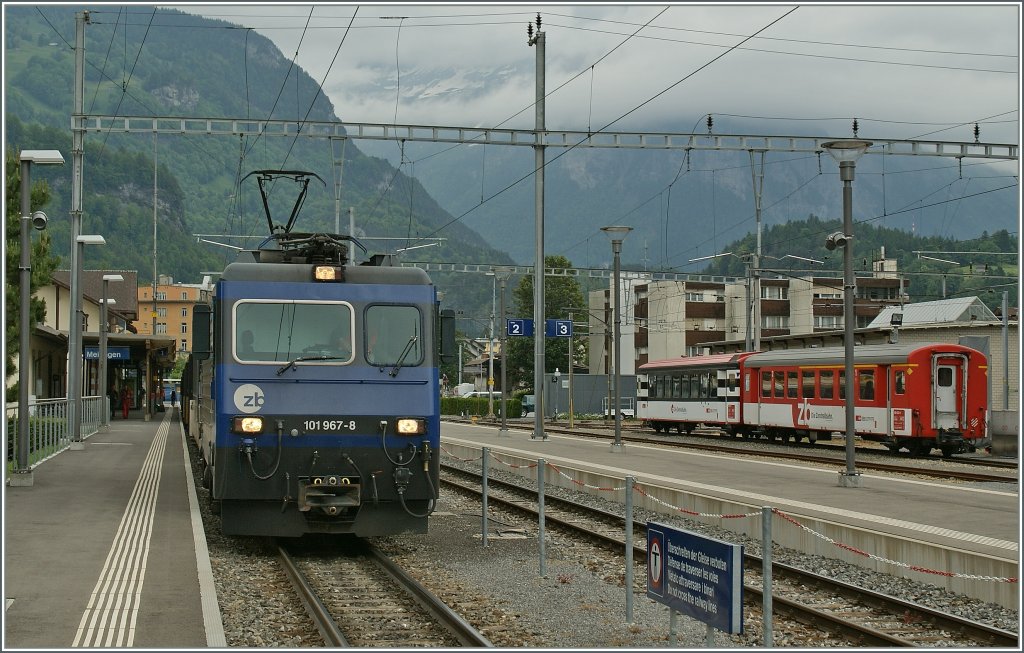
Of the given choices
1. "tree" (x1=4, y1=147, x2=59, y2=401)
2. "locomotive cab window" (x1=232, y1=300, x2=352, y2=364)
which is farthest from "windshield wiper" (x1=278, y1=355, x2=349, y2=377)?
"tree" (x1=4, y1=147, x2=59, y2=401)

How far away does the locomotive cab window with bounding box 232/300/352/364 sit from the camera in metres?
13.0

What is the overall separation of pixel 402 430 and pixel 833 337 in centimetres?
2681

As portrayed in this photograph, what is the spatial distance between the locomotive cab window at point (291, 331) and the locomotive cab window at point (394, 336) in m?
0.25

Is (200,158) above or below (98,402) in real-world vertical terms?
above

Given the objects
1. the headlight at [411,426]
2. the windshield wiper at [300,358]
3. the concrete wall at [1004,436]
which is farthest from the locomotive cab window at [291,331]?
the concrete wall at [1004,436]

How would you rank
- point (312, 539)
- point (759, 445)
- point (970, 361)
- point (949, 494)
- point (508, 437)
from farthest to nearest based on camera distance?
point (508, 437) < point (759, 445) < point (970, 361) < point (949, 494) < point (312, 539)

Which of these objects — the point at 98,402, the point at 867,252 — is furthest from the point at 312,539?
the point at 867,252

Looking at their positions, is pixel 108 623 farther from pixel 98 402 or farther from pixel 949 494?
pixel 98 402

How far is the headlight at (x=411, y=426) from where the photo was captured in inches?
512

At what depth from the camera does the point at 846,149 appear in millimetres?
19188

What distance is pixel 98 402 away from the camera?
40781 mm

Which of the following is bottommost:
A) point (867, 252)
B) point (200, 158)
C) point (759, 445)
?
point (759, 445)

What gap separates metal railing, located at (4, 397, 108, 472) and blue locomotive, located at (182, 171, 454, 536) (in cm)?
888

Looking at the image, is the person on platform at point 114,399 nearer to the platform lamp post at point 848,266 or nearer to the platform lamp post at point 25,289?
the platform lamp post at point 25,289
